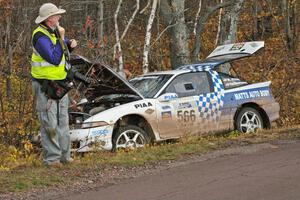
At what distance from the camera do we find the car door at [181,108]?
10.2 metres

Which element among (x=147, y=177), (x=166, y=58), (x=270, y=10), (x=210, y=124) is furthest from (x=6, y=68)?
(x=270, y=10)

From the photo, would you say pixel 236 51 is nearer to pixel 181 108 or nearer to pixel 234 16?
pixel 181 108

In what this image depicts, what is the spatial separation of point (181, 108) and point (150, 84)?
0.86 metres

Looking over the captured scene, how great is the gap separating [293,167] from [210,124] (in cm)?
341

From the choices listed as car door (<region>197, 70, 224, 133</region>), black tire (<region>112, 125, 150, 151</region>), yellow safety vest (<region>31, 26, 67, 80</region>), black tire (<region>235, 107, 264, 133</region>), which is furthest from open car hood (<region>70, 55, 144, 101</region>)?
black tire (<region>235, 107, 264, 133</region>)

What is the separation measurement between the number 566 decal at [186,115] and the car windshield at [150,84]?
1.98 ft

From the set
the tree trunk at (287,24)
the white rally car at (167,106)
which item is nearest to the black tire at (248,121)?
the white rally car at (167,106)

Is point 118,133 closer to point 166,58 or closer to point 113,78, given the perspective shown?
point 113,78

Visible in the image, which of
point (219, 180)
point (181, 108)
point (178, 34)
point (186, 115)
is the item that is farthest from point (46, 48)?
point (178, 34)

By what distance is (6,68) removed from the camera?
40.4 feet

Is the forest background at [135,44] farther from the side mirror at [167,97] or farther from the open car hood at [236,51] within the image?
the open car hood at [236,51]

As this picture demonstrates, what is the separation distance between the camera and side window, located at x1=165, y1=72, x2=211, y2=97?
1066cm

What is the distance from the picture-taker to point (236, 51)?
11680 millimetres

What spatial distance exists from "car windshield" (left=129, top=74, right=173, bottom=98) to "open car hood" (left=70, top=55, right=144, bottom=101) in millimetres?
508
